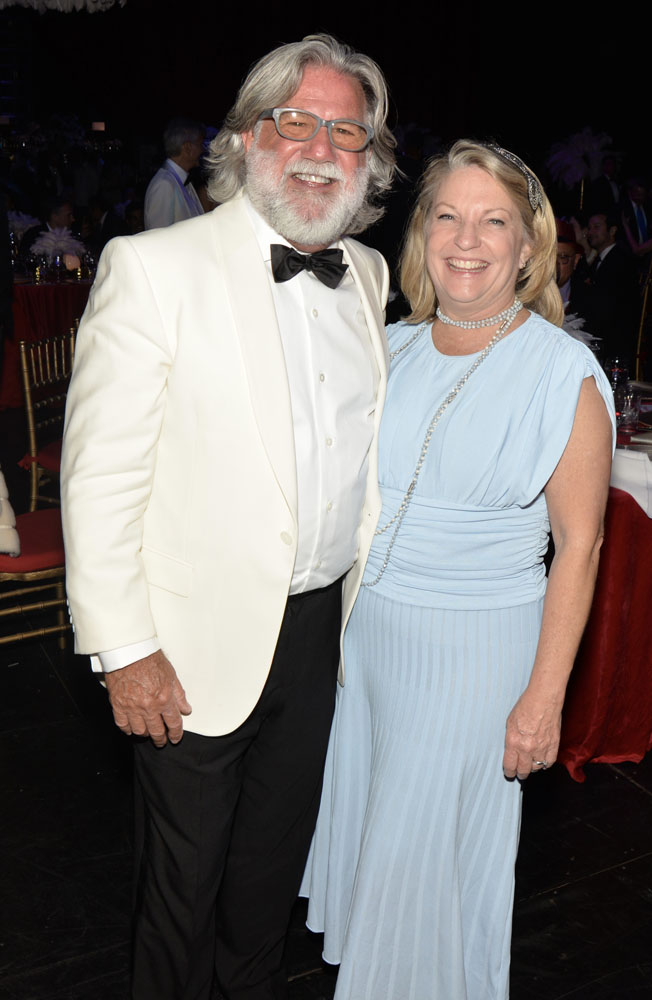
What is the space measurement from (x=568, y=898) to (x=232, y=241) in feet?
6.48

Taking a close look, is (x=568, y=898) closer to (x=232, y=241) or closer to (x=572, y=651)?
(x=572, y=651)

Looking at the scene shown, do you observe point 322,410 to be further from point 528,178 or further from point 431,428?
point 528,178

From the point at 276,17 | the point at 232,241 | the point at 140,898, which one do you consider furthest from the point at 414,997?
→ the point at 276,17

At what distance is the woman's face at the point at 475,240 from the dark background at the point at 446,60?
11686mm

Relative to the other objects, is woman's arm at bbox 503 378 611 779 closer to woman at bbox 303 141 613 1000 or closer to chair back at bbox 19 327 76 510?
woman at bbox 303 141 613 1000

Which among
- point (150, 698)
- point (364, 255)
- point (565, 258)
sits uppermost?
point (364, 255)

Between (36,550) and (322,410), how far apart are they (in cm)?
188

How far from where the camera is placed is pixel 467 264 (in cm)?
193

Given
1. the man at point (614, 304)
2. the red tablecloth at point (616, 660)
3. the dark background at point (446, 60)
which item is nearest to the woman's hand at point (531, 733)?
the red tablecloth at point (616, 660)

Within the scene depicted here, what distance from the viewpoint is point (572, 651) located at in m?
1.88

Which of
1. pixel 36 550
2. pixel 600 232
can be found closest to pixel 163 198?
pixel 600 232

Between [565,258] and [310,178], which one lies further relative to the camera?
[565,258]

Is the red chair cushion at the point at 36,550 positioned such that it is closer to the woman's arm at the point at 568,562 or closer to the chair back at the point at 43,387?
the chair back at the point at 43,387

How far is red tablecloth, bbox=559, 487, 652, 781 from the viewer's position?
10.0 ft
